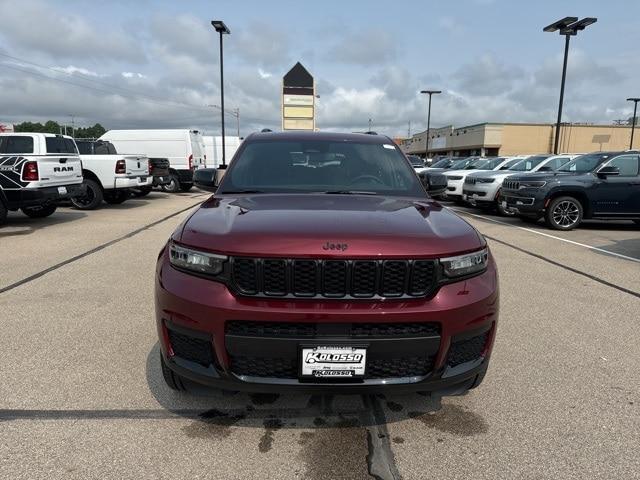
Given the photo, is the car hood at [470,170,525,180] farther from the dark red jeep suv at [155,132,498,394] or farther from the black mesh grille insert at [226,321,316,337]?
the black mesh grille insert at [226,321,316,337]

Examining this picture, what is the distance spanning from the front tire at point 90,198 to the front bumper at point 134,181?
0.50 m

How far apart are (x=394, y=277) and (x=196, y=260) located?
996mm

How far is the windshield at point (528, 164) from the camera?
14.6 meters

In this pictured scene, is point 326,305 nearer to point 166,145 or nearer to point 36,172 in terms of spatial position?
point 36,172

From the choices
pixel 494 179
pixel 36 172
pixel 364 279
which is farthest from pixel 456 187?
pixel 364 279

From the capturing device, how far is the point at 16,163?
370 inches

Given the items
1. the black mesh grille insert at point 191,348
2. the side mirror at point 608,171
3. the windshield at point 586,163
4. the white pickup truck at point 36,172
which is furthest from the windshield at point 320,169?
the windshield at point 586,163

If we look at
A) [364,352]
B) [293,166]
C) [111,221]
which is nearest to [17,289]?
[293,166]

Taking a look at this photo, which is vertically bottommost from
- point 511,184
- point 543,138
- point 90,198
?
point 90,198

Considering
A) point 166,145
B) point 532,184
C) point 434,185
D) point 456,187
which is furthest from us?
point 166,145

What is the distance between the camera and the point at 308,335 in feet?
7.54

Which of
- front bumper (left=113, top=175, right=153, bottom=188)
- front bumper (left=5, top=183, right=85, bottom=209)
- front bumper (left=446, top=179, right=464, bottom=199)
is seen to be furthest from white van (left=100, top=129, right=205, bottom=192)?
front bumper (left=446, top=179, right=464, bottom=199)

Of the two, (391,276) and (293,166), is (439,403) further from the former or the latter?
(293,166)

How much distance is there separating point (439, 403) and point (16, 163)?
945 centimetres
